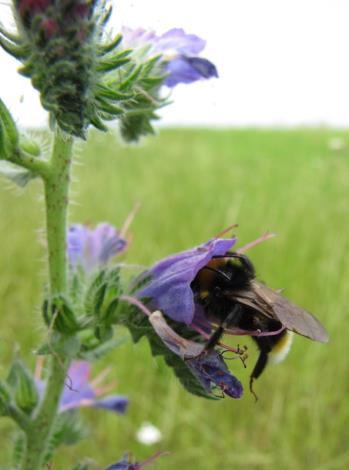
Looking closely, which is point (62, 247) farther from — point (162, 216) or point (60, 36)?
point (162, 216)

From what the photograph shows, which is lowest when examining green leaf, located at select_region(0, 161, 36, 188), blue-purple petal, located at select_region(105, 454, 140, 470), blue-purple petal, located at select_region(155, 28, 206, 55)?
blue-purple petal, located at select_region(105, 454, 140, 470)

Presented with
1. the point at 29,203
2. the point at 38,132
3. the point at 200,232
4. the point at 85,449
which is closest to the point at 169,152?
the point at 29,203

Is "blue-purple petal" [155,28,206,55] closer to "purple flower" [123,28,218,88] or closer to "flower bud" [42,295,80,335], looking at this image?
"purple flower" [123,28,218,88]

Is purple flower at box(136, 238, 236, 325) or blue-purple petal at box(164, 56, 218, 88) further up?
blue-purple petal at box(164, 56, 218, 88)

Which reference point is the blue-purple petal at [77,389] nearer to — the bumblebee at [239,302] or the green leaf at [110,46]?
the bumblebee at [239,302]

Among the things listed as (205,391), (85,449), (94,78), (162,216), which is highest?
(94,78)

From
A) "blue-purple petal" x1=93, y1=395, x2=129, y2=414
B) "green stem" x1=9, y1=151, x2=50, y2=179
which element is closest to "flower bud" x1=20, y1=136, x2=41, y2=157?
"green stem" x1=9, y1=151, x2=50, y2=179
